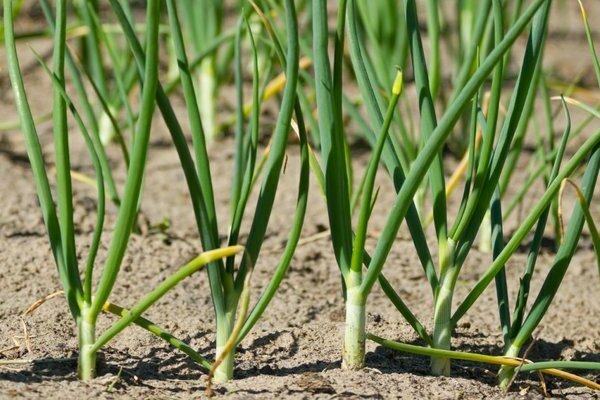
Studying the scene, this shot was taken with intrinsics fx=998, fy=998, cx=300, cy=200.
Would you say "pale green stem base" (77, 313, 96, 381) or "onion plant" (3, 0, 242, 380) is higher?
"onion plant" (3, 0, 242, 380)

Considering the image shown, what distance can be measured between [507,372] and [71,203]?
0.61m

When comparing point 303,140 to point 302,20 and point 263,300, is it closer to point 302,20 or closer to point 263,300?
point 263,300

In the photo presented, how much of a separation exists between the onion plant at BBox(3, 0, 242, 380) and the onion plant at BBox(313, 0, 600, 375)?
0.64ft

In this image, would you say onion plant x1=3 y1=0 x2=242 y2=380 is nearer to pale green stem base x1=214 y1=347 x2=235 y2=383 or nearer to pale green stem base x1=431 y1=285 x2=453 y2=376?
pale green stem base x1=214 y1=347 x2=235 y2=383

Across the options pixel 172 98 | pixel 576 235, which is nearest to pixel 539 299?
pixel 576 235

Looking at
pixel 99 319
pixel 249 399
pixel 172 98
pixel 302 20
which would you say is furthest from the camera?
pixel 302 20

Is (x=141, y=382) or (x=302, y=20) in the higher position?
(x=302, y=20)

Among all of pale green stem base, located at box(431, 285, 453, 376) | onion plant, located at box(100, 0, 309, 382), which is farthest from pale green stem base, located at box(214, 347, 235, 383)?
pale green stem base, located at box(431, 285, 453, 376)

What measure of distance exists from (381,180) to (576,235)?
1.29 m

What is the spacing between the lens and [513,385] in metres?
1.36

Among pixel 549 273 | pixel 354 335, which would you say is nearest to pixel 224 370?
pixel 354 335

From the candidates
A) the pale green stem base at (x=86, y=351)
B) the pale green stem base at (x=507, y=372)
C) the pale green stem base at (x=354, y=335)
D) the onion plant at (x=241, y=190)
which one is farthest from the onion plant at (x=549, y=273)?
the pale green stem base at (x=86, y=351)

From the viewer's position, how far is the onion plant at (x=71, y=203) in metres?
1.09

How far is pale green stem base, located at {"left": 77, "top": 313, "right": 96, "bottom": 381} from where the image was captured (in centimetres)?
122
